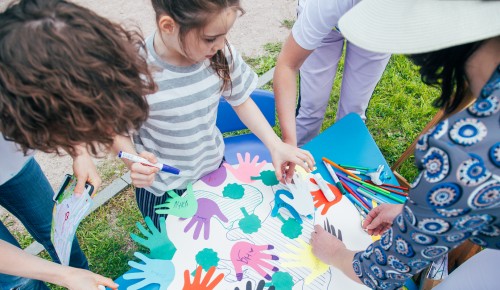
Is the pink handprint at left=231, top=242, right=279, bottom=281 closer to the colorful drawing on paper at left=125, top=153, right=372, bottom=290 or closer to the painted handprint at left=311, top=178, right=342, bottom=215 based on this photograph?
the colorful drawing on paper at left=125, top=153, right=372, bottom=290

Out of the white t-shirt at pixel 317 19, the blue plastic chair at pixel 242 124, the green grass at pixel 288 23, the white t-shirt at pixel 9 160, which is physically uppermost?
the white t-shirt at pixel 317 19

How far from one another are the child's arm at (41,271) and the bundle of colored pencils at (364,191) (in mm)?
723

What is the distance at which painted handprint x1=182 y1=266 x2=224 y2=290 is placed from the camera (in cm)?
90

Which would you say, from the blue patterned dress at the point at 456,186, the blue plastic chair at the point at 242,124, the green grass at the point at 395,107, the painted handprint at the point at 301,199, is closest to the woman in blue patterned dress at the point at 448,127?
the blue patterned dress at the point at 456,186

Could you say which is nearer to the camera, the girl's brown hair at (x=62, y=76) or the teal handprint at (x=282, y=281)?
the girl's brown hair at (x=62, y=76)

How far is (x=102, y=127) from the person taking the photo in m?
0.66

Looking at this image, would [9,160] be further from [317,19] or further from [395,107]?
[395,107]

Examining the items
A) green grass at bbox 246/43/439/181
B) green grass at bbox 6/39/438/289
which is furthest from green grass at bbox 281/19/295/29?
green grass at bbox 246/43/439/181

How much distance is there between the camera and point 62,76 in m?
0.59

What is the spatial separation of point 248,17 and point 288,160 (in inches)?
84.1

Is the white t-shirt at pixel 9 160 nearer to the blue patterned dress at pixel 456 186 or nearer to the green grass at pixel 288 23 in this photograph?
the blue patterned dress at pixel 456 186

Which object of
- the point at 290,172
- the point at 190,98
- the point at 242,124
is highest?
the point at 190,98

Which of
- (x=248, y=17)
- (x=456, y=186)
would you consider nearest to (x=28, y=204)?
(x=456, y=186)

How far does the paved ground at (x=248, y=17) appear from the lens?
271cm
